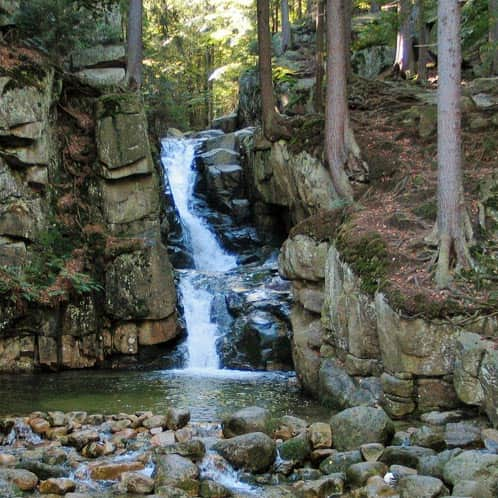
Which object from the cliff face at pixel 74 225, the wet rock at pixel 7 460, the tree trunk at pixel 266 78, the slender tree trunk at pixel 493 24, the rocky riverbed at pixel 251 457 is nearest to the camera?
the rocky riverbed at pixel 251 457

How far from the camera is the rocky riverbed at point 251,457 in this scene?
6492mm

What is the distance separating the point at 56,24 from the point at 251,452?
14120 millimetres

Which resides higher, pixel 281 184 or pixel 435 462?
pixel 281 184

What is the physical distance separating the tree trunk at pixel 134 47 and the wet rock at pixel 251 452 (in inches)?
512

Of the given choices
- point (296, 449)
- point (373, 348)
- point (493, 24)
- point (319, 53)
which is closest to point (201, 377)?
point (373, 348)

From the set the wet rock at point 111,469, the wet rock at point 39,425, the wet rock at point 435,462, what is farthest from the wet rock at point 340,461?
the wet rock at point 39,425

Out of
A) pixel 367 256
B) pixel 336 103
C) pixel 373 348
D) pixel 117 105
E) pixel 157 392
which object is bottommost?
pixel 157 392

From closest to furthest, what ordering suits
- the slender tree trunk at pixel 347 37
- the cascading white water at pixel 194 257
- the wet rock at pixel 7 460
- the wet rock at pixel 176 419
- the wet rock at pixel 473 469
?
the wet rock at pixel 473 469 → the wet rock at pixel 7 460 → the wet rock at pixel 176 419 → the cascading white water at pixel 194 257 → the slender tree trunk at pixel 347 37

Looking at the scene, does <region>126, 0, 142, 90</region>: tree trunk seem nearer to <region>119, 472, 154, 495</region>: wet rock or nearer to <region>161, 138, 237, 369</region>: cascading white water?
<region>161, 138, 237, 369</region>: cascading white water

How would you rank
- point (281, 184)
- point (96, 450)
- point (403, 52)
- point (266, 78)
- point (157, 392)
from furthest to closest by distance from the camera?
point (403, 52) → point (281, 184) → point (266, 78) → point (157, 392) → point (96, 450)

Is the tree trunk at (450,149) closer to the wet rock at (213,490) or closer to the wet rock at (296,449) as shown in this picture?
the wet rock at (296,449)

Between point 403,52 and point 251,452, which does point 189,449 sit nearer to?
point 251,452

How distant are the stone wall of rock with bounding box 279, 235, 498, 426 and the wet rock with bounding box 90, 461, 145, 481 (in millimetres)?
3743

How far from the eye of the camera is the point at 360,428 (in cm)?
772
